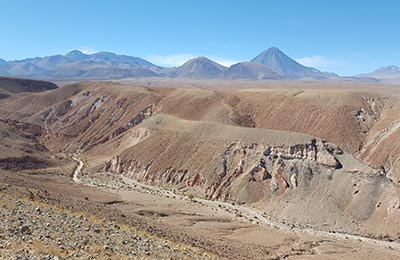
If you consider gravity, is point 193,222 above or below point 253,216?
above

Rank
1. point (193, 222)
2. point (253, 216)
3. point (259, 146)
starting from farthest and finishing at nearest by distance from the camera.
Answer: point (259, 146)
point (253, 216)
point (193, 222)

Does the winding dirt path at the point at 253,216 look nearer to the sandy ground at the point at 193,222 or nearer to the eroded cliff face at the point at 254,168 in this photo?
the sandy ground at the point at 193,222

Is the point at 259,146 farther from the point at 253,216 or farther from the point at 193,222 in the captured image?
the point at 193,222

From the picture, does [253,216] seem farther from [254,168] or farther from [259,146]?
[259,146]

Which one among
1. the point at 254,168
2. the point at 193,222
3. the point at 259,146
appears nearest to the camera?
the point at 193,222

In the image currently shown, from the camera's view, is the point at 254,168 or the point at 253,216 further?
the point at 254,168

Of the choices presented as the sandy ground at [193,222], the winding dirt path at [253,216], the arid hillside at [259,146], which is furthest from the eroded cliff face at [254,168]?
the sandy ground at [193,222]

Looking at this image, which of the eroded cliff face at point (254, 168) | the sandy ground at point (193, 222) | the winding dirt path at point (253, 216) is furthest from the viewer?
the eroded cliff face at point (254, 168)

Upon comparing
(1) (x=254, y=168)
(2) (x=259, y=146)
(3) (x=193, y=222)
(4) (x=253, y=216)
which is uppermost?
(2) (x=259, y=146)

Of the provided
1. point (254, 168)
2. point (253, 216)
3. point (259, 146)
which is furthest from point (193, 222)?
point (259, 146)

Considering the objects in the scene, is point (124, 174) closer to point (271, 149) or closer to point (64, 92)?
point (271, 149)

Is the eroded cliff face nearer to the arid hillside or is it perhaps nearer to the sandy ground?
the arid hillside
